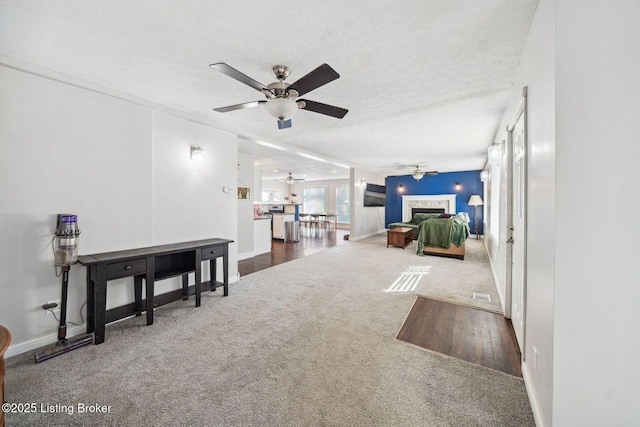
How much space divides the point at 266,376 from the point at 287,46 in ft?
8.07

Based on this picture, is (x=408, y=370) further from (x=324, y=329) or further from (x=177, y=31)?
(x=177, y=31)

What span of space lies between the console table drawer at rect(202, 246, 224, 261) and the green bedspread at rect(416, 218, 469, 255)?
454 cm

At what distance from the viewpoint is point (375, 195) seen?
30.2 ft

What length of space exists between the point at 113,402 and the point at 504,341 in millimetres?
3075

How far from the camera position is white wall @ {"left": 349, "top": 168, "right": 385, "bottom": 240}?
310 inches

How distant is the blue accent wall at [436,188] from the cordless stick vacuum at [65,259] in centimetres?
930

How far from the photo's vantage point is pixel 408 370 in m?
1.85

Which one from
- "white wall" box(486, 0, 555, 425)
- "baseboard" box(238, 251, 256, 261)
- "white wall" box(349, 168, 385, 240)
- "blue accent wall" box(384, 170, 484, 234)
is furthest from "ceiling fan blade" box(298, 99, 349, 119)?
"blue accent wall" box(384, 170, 484, 234)

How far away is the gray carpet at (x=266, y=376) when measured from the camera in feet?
4.77

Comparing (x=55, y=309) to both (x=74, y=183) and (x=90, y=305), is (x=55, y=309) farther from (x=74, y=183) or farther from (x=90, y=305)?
(x=74, y=183)

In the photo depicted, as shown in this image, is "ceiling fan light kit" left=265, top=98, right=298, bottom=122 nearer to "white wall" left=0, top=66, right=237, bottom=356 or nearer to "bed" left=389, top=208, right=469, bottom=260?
"white wall" left=0, top=66, right=237, bottom=356

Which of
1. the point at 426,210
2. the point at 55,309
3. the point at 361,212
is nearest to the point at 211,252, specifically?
the point at 55,309

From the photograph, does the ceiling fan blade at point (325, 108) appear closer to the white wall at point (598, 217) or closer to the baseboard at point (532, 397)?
the white wall at point (598, 217)

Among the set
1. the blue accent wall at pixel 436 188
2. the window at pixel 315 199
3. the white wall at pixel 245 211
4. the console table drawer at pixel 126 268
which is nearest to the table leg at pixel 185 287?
the console table drawer at pixel 126 268
